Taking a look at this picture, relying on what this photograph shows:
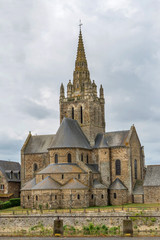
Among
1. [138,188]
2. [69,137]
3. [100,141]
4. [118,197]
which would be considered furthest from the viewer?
[100,141]

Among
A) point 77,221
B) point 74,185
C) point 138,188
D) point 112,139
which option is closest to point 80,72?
point 112,139

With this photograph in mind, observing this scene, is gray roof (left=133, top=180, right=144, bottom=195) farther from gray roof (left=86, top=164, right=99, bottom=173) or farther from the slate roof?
the slate roof

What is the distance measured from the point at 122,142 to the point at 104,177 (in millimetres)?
7077

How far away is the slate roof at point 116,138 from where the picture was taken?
Answer: 6888cm

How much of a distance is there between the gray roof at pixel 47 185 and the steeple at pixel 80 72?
22842mm

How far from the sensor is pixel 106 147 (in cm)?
6900

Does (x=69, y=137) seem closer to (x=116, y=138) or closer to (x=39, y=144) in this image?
(x=116, y=138)

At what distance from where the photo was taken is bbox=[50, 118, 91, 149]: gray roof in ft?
218

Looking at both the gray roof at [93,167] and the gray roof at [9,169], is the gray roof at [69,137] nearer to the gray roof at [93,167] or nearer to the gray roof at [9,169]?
the gray roof at [93,167]

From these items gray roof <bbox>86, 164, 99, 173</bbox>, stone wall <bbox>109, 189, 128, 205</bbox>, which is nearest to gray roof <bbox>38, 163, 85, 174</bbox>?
gray roof <bbox>86, 164, 99, 173</bbox>

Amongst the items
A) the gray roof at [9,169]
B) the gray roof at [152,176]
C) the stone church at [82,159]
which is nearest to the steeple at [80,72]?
the stone church at [82,159]

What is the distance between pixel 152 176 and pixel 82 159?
12.6 metres

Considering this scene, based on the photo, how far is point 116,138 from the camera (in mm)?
69875

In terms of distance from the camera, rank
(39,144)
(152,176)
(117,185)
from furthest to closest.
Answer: (39,144) < (152,176) < (117,185)
